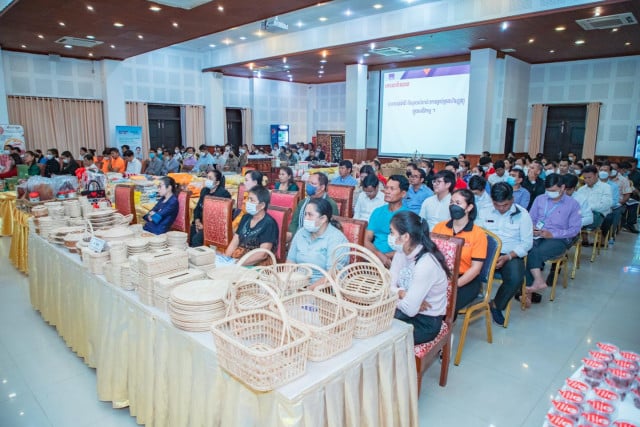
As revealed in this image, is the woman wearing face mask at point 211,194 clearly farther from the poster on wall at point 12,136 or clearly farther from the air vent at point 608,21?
the poster on wall at point 12,136

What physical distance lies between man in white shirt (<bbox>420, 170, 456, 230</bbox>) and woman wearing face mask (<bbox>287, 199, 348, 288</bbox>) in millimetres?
1607

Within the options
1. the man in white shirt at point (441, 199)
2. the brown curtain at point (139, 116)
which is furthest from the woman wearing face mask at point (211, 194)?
the brown curtain at point (139, 116)

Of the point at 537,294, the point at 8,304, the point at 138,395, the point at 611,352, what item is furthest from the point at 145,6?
the point at 611,352

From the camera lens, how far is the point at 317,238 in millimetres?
2744

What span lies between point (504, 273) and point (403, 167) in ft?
24.0

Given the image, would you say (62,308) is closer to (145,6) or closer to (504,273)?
(504,273)

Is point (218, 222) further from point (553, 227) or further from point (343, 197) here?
→ point (553, 227)

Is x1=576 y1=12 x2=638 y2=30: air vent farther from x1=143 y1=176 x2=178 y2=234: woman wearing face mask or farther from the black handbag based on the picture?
the black handbag

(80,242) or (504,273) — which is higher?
(80,242)

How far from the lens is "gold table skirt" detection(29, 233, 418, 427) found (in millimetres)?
1436

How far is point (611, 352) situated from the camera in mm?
1624

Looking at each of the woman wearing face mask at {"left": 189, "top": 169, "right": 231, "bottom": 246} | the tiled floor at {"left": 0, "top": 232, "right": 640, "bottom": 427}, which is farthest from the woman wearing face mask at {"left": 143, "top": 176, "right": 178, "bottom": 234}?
Answer: the tiled floor at {"left": 0, "top": 232, "right": 640, "bottom": 427}

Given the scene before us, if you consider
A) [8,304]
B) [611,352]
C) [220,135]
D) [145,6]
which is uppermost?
[145,6]

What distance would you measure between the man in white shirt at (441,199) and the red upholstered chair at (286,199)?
1.38 meters
